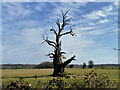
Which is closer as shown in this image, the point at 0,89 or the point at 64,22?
the point at 0,89

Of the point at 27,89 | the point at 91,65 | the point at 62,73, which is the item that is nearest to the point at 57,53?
the point at 62,73

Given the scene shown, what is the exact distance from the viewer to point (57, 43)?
2384 cm

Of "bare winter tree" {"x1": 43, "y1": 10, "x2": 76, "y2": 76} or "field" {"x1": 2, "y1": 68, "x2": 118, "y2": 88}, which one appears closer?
"field" {"x1": 2, "y1": 68, "x2": 118, "y2": 88}

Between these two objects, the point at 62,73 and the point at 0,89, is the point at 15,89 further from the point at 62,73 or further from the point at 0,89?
the point at 62,73

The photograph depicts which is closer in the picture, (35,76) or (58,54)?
(35,76)

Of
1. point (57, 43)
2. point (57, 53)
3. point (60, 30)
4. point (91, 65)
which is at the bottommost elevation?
point (91, 65)

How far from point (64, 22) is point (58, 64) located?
728 cm

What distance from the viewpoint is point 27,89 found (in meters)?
7.62

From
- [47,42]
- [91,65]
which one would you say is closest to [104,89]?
[47,42]

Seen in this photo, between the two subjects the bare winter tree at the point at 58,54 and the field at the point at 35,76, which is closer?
the field at the point at 35,76

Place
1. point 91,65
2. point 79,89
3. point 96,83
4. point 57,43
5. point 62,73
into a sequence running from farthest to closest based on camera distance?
point 91,65, point 57,43, point 62,73, point 96,83, point 79,89

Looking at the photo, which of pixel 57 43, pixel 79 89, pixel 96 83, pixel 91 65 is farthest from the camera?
pixel 91 65

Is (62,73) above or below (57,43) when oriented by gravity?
below

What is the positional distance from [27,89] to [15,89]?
726 millimetres
